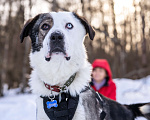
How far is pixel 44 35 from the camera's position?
7.77 feet

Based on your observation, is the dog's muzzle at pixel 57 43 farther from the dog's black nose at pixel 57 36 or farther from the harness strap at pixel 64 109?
the harness strap at pixel 64 109

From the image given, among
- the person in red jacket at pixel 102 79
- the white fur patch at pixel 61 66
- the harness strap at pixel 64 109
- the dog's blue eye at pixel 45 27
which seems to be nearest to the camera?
the harness strap at pixel 64 109

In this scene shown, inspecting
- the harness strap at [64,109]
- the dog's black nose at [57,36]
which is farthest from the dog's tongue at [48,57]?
the harness strap at [64,109]

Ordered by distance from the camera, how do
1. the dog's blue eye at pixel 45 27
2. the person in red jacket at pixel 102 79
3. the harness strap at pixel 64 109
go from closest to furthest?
the harness strap at pixel 64 109, the dog's blue eye at pixel 45 27, the person in red jacket at pixel 102 79

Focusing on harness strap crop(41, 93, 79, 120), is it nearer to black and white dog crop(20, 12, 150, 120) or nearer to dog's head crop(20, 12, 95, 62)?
black and white dog crop(20, 12, 150, 120)

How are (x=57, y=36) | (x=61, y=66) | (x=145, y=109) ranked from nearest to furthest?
1. (x=57, y=36)
2. (x=61, y=66)
3. (x=145, y=109)

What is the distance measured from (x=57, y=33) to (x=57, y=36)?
3 centimetres

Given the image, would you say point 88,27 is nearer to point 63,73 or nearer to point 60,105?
point 63,73

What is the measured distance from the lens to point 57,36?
2.11 m

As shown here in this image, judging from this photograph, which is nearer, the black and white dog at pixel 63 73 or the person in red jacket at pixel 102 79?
the black and white dog at pixel 63 73

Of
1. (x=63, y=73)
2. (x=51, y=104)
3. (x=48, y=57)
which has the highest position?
(x=48, y=57)

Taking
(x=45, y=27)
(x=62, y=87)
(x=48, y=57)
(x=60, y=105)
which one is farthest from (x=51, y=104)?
(x=45, y=27)

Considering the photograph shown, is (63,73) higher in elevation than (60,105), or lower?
higher

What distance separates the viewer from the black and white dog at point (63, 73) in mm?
2145
